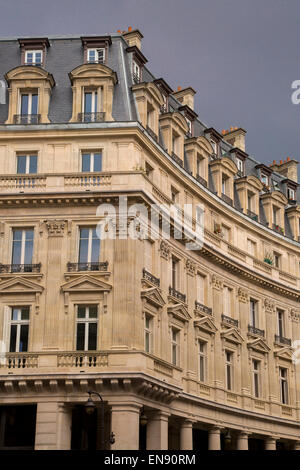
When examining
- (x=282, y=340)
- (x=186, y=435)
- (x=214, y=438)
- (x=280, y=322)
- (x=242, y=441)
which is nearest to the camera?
(x=186, y=435)

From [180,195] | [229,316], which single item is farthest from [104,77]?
[229,316]

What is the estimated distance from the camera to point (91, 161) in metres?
42.9

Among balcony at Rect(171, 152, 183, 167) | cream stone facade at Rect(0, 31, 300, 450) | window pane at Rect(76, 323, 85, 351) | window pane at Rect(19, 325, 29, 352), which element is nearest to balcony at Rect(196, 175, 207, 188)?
A: cream stone facade at Rect(0, 31, 300, 450)

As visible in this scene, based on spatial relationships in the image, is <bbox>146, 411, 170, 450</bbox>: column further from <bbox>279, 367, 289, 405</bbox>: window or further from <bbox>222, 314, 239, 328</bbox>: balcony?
<bbox>279, 367, 289, 405</bbox>: window

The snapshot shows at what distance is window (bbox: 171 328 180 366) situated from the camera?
44.9 m

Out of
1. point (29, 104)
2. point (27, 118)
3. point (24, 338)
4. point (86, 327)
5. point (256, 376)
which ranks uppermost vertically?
point (29, 104)

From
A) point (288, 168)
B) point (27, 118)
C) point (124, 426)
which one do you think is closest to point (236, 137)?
point (288, 168)

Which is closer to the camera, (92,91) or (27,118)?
(27,118)

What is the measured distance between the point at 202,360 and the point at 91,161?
14200 millimetres

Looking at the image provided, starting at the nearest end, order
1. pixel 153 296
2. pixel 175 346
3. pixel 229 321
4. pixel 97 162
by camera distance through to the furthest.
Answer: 1. pixel 153 296
2. pixel 97 162
3. pixel 175 346
4. pixel 229 321

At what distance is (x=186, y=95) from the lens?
5809 centimetres

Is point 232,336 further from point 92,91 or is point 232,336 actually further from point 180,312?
point 92,91

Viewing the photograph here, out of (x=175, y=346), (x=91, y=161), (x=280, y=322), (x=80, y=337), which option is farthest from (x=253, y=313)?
(x=80, y=337)

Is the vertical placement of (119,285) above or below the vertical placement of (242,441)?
above
